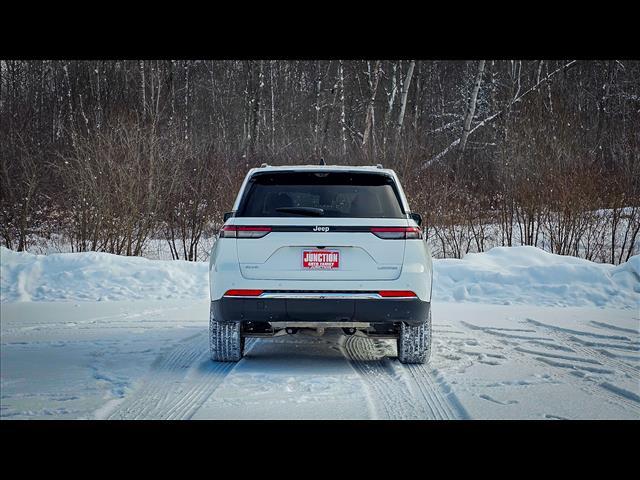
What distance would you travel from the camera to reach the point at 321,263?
511cm

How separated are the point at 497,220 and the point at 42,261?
10427mm

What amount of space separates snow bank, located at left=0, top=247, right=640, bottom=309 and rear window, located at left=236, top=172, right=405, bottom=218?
547 centimetres

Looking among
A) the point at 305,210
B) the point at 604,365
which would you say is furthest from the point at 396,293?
the point at 604,365

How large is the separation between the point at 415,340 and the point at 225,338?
68.7 inches

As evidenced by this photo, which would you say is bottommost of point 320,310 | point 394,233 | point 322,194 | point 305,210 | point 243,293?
point 320,310

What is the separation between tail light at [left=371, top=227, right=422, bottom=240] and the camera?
5.16 meters

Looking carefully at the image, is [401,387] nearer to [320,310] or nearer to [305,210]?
[320,310]

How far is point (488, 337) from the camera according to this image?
731 centimetres

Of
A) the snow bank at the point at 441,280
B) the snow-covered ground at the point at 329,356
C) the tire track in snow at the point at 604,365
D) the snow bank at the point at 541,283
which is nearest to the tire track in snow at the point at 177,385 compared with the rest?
the snow-covered ground at the point at 329,356

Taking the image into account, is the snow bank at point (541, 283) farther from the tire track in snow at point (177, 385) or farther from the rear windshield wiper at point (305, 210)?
the rear windshield wiper at point (305, 210)

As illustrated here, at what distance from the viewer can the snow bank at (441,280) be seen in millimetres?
10445
